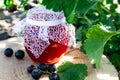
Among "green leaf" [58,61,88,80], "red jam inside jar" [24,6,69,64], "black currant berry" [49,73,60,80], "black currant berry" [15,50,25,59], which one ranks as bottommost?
"black currant berry" [49,73,60,80]

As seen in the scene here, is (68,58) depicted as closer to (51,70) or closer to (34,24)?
(51,70)

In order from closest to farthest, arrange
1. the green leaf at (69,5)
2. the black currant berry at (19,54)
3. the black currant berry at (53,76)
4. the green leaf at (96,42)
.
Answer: the green leaf at (69,5)
the green leaf at (96,42)
the black currant berry at (53,76)
the black currant berry at (19,54)

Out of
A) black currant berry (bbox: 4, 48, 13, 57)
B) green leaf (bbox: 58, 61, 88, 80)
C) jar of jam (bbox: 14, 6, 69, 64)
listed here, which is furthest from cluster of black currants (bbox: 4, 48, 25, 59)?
green leaf (bbox: 58, 61, 88, 80)

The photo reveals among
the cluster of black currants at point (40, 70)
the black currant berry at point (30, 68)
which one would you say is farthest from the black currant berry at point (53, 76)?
the black currant berry at point (30, 68)

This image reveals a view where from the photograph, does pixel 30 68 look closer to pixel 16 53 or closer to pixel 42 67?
pixel 42 67

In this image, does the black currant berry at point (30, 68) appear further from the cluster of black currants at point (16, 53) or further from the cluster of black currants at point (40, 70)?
the cluster of black currants at point (16, 53)

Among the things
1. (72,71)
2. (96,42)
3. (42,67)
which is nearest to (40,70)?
(42,67)

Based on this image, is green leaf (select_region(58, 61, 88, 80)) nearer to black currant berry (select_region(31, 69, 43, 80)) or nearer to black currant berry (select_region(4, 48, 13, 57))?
black currant berry (select_region(31, 69, 43, 80))
